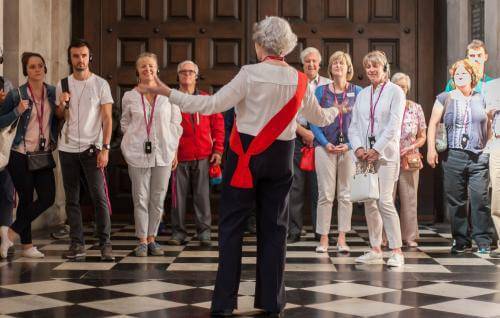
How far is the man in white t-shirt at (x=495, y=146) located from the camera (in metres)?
6.03

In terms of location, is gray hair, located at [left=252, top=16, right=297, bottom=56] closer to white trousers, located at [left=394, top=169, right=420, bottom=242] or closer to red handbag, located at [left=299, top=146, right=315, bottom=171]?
red handbag, located at [left=299, top=146, right=315, bottom=171]

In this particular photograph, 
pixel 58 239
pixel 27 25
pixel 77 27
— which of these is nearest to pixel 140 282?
pixel 58 239

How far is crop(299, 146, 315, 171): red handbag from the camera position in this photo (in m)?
6.68

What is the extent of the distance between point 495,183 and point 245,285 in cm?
228

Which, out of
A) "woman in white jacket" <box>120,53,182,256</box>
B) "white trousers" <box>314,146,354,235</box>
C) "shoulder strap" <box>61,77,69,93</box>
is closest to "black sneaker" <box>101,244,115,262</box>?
"woman in white jacket" <box>120,53,182,256</box>

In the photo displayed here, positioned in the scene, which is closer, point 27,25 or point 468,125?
point 468,125

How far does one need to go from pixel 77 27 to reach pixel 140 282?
4422 millimetres

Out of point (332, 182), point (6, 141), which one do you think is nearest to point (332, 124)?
point (332, 182)

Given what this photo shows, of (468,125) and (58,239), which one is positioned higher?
(468,125)

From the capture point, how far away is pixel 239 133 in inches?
152

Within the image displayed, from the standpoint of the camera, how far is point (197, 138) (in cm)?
668

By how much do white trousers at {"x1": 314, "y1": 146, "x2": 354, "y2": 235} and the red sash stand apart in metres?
2.51

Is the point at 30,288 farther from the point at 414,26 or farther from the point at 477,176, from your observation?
the point at 414,26

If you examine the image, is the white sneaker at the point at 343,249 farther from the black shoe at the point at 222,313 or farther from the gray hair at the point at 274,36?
the gray hair at the point at 274,36
